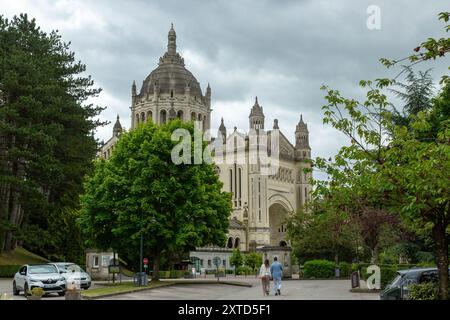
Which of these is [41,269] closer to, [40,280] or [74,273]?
[40,280]

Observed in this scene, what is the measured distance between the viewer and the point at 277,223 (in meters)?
107

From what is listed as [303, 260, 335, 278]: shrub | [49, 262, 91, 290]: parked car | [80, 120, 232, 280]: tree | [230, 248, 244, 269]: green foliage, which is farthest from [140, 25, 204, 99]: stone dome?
[49, 262, 91, 290]: parked car

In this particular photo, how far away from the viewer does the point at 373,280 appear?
28281mm

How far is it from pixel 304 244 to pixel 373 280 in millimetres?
22205

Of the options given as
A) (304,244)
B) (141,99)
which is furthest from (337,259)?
(141,99)

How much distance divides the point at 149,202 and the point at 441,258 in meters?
20.4

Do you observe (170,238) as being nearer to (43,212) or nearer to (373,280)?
(373,280)

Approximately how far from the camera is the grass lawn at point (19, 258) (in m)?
45.0

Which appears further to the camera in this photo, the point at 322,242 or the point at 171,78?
the point at 171,78

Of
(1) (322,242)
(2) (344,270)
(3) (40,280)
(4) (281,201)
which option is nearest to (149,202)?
(3) (40,280)

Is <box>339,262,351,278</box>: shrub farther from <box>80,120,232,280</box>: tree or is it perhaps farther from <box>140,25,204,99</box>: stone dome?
<box>140,25,204,99</box>: stone dome

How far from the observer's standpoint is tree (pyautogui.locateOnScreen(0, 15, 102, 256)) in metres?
42.1

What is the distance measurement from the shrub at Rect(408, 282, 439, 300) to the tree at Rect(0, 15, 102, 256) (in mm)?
30989

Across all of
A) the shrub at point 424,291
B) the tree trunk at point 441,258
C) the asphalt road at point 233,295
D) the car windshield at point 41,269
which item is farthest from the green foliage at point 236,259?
the tree trunk at point 441,258
